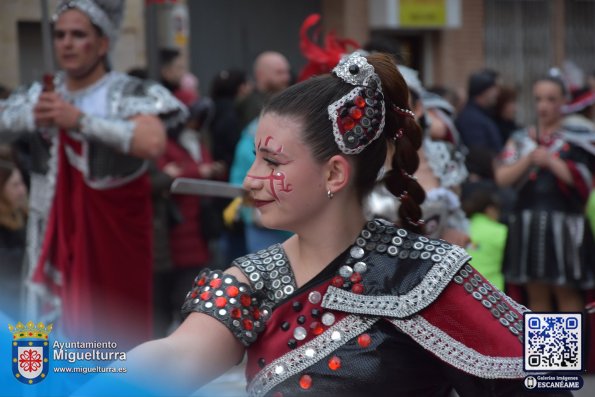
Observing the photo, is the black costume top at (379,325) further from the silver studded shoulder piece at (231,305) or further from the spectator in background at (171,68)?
the spectator in background at (171,68)

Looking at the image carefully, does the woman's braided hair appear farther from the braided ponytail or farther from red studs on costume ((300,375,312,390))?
red studs on costume ((300,375,312,390))

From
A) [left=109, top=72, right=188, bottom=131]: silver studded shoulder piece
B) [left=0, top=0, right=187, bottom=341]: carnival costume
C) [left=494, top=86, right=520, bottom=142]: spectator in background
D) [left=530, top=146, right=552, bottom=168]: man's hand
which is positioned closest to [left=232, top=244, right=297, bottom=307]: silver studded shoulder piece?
[left=0, top=0, right=187, bottom=341]: carnival costume

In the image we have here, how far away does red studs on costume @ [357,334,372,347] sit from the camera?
6.81ft

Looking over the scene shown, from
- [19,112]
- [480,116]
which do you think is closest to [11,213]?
[19,112]

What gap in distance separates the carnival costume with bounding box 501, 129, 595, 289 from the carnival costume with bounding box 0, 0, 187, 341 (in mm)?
2081

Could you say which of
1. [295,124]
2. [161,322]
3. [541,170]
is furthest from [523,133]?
[295,124]

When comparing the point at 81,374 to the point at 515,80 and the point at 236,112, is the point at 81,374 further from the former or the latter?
the point at 515,80

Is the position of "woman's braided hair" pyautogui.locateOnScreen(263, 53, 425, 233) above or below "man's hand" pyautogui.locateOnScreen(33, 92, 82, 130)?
above

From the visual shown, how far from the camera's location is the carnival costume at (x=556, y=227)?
5.97 metres

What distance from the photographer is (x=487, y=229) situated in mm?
5945

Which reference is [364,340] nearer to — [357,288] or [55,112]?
[357,288]

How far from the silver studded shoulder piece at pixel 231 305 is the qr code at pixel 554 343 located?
1.58 feet

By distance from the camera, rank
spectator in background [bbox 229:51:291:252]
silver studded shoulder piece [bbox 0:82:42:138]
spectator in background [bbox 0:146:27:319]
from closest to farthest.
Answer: silver studded shoulder piece [bbox 0:82:42:138] → spectator in background [bbox 0:146:27:319] → spectator in background [bbox 229:51:291:252]

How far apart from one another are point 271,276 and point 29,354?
0.55 metres
